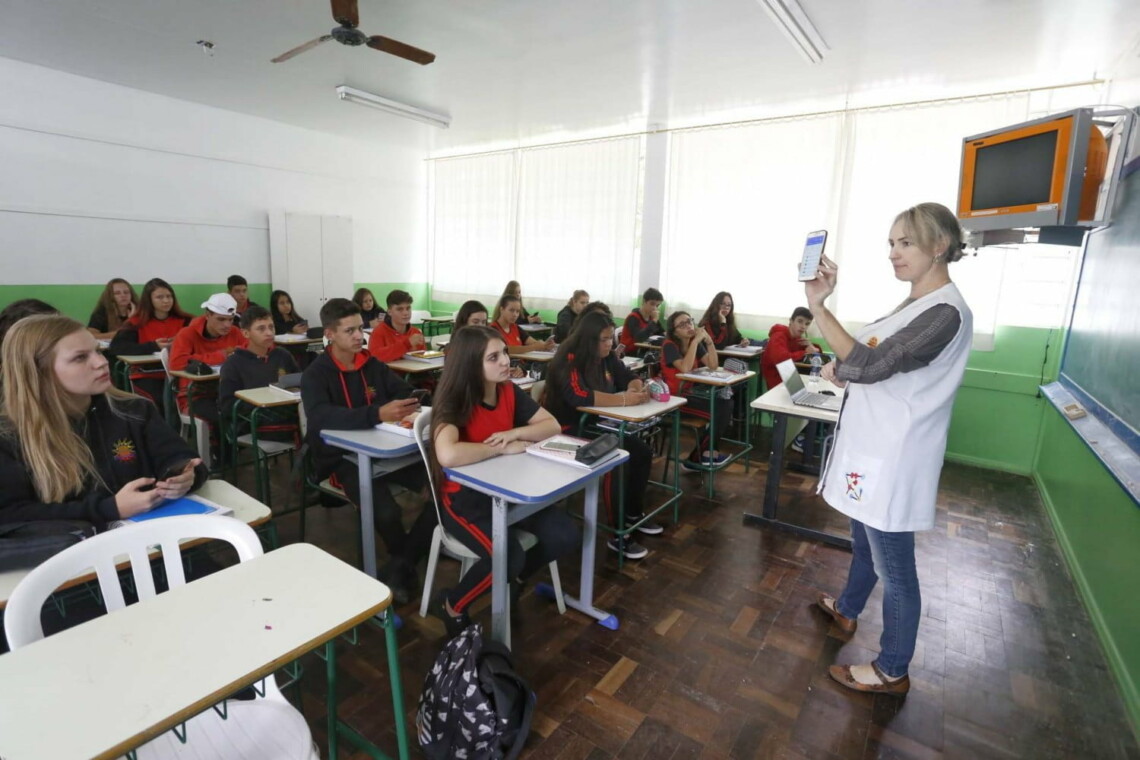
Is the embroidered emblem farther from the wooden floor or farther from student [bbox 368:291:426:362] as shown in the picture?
student [bbox 368:291:426:362]

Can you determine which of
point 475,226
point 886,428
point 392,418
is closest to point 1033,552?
point 886,428

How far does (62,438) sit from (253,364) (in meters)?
1.83

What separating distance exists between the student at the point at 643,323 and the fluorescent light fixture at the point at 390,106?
284cm

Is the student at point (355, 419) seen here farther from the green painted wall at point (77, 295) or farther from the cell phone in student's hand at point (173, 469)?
the green painted wall at point (77, 295)

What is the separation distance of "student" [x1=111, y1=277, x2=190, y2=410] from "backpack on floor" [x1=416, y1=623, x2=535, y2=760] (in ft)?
11.6

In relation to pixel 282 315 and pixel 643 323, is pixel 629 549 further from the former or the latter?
pixel 282 315

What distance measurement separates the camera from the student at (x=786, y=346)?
15.1 feet

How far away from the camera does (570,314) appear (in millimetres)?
6004

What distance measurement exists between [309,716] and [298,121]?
6.58m

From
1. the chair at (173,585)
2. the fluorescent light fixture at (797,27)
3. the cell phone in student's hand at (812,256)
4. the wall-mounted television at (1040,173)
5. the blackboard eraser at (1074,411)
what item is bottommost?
the chair at (173,585)

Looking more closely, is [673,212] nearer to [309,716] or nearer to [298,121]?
[298,121]

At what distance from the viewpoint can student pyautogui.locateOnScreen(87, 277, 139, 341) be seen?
4.82m

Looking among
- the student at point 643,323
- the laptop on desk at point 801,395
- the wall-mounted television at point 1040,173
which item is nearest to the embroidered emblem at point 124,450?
the laptop on desk at point 801,395

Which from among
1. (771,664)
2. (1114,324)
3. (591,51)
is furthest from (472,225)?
(771,664)
